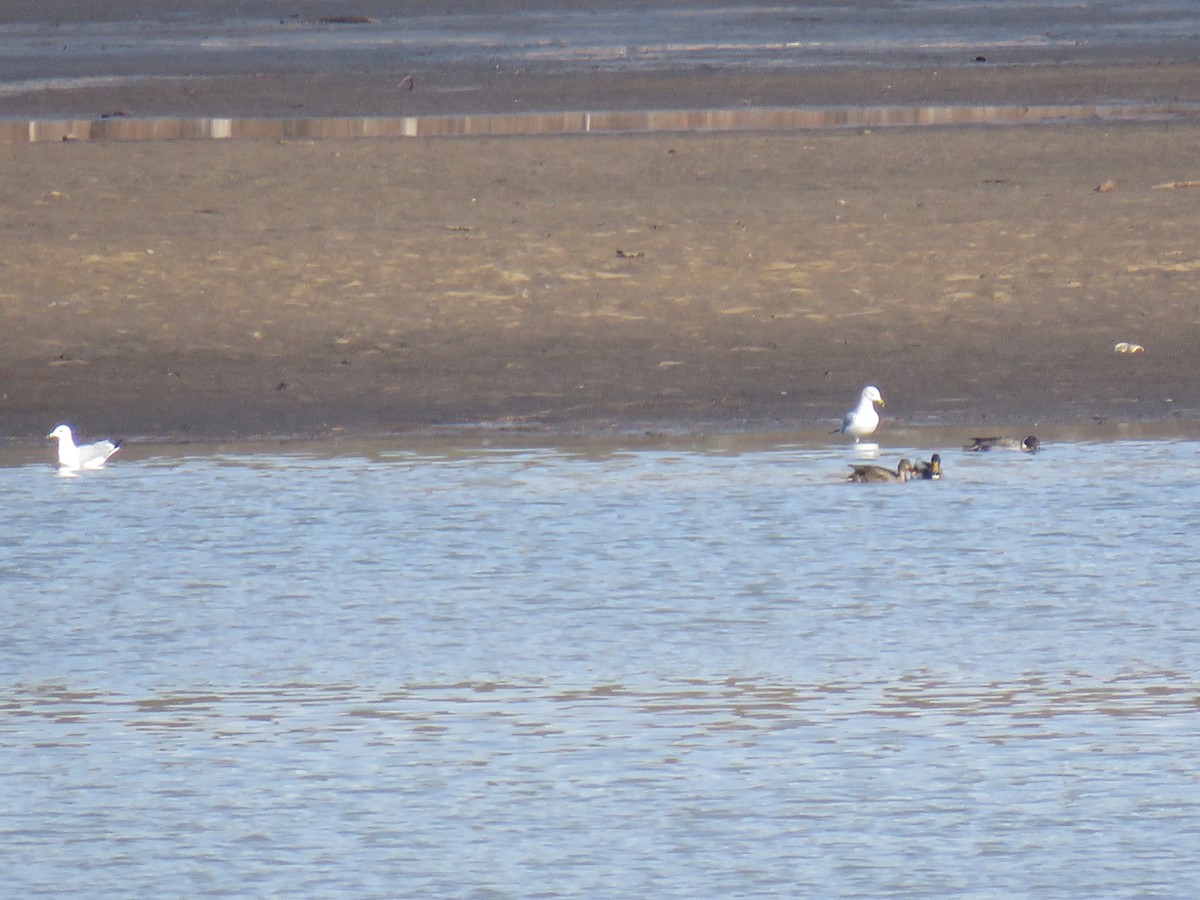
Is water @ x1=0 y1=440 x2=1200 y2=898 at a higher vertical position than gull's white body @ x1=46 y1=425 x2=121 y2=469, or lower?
lower

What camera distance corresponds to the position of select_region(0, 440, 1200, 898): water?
5074 mm

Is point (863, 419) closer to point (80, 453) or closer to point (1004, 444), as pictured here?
point (1004, 444)

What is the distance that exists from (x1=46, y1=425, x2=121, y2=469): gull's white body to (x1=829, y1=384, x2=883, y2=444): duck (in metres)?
3.00

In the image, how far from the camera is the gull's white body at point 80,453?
9680 millimetres

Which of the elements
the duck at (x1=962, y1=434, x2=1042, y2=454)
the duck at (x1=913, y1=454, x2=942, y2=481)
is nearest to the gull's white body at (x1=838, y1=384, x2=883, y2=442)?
the duck at (x1=962, y1=434, x2=1042, y2=454)

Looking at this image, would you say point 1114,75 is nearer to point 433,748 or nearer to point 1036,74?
point 1036,74

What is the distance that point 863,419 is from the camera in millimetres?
10062

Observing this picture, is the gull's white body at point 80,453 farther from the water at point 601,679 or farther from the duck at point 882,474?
the duck at point 882,474

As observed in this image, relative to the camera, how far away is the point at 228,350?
37.6 ft

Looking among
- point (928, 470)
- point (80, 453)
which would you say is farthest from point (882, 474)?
point (80, 453)

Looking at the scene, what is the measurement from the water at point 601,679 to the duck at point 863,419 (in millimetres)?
380

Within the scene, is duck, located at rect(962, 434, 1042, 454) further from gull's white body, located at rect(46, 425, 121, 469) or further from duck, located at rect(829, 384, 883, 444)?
gull's white body, located at rect(46, 425, 121, 469)

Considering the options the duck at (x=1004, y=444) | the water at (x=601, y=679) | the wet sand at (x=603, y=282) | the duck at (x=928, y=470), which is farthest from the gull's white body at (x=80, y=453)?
the duck at (x=1004, y=444)

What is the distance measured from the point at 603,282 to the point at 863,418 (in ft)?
7.87
